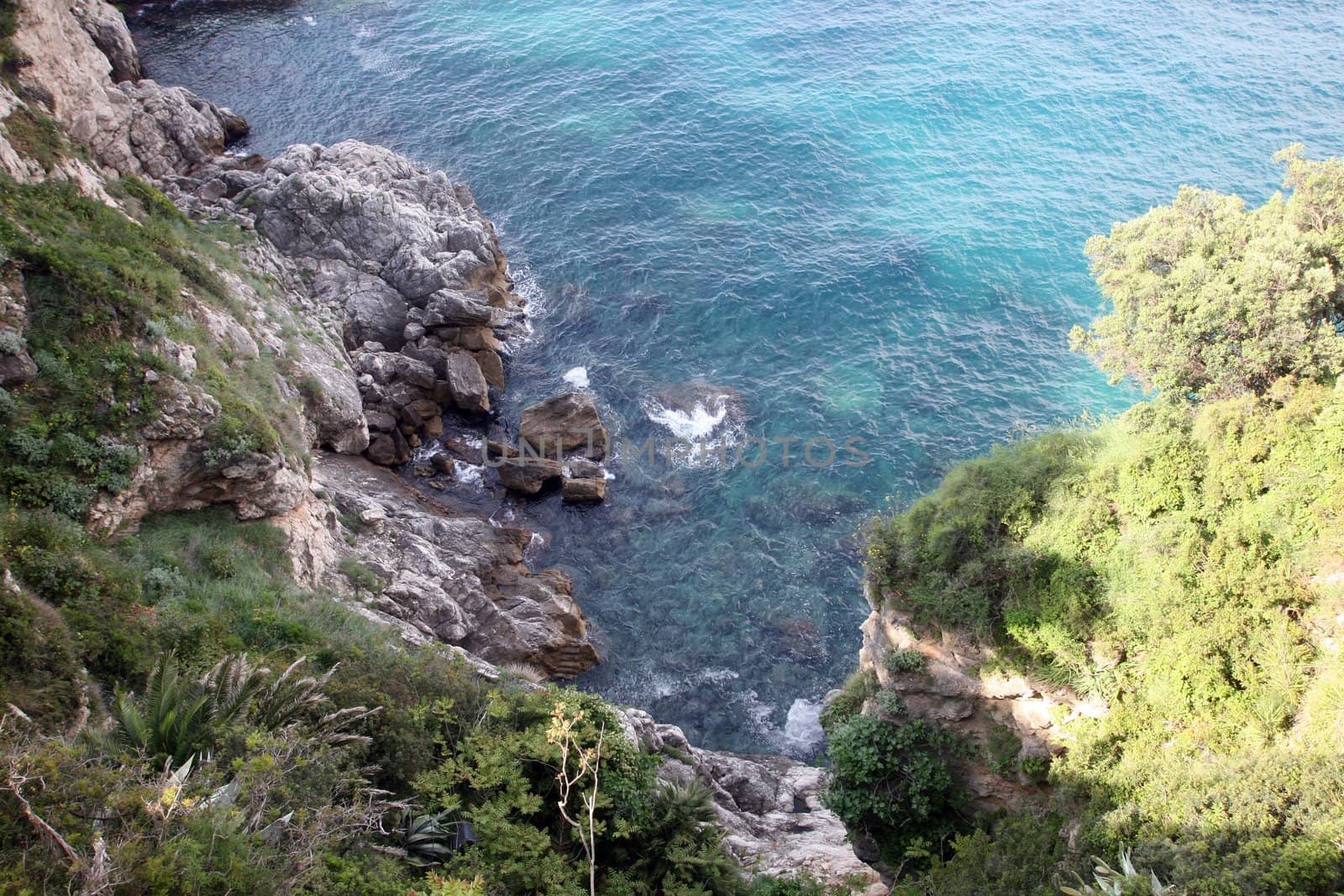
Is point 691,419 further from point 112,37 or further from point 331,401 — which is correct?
point 112,37

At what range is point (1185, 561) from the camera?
18641 millimetres

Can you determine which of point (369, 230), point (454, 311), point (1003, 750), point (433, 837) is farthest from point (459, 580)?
point (369, 230)

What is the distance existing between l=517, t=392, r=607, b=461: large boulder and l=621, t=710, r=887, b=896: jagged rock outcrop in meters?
13.7

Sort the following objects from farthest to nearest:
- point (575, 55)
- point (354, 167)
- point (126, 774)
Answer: point (575, 55), point (354, 167), point (126, 774)

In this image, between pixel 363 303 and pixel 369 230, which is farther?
pixel 369 230

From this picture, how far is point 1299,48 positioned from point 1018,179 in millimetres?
25961

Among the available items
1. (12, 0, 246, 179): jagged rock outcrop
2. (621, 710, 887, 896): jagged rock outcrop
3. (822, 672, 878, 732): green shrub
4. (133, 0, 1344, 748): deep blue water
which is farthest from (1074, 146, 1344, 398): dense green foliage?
(12, 0, 246, 179): jagged rock outcrop

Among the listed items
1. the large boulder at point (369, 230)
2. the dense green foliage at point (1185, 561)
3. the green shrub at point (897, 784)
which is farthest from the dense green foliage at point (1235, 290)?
the large boulder at point (369, 230)

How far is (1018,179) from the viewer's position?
164ft

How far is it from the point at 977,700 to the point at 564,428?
68.8 ft

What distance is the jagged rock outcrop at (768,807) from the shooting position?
2059 centimetres

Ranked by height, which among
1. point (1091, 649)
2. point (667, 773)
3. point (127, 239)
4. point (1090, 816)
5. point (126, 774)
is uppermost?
point (127, 239)

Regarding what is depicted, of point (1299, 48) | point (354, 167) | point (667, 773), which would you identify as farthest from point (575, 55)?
point (667, 773)

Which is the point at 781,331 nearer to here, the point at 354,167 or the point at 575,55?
the point at 354,167
